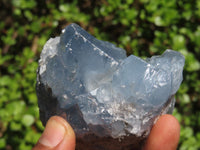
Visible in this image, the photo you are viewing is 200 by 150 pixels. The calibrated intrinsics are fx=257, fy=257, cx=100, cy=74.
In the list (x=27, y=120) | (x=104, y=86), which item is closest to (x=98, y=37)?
(x=27, y=120)

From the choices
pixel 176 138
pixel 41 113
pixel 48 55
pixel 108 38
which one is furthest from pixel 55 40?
pixel 108 38

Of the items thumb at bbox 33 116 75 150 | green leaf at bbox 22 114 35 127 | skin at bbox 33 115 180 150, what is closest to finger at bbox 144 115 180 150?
skin at bbox 33 115 180 150

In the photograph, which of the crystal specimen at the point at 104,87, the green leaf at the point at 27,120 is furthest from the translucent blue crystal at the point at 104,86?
the green leaf at the point at 27,120

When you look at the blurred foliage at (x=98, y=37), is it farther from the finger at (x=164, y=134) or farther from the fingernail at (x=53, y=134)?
the fingernail at (x=53, y=134)

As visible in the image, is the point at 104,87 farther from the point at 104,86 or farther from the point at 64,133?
the point at 64,133

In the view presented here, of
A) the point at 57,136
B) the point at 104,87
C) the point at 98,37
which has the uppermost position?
the point at 104,87

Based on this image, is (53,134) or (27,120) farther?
(27,120)

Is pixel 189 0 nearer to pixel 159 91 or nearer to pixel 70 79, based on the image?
pixel 159 91
